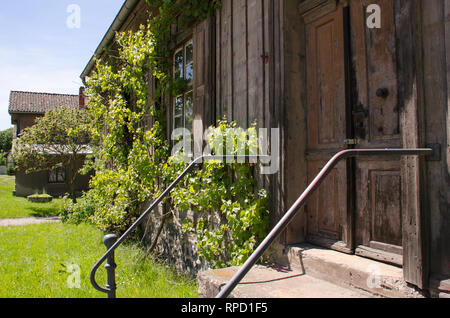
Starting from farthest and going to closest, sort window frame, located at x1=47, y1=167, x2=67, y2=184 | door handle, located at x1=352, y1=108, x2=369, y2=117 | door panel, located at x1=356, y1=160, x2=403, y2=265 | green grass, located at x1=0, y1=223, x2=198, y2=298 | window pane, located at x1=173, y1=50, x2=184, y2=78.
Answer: window frame, located at x1=47, y1=167, x2=67, y2=184
window pane, located at x1=173, y1=50, x2=184, y2=78
green grass, located at x1=0, y1=223, x2=198, y2=298
door handle, located at x1=352, y1=108, x2=369, y2=117
door panel, located at x1=356, y1=160, x2=403, y2=265

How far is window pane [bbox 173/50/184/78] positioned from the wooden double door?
2843 millimetres

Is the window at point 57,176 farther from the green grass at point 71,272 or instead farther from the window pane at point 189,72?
the window pane at point 189,72

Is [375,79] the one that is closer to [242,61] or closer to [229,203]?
[242,61]

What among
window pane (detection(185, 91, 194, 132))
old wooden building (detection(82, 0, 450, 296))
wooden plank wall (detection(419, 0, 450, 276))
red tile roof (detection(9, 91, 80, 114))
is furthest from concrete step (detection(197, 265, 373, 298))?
red tile roof (detection(9, 91, 80, 114))

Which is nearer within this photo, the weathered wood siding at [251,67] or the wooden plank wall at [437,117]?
the wooden plank wall at [437,117]

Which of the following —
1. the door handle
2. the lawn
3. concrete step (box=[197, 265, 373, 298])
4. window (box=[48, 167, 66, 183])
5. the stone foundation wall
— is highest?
the door handle

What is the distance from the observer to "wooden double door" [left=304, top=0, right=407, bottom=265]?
2568 millimetres

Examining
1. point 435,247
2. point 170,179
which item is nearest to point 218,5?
point 170,179

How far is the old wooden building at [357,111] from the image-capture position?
212cm

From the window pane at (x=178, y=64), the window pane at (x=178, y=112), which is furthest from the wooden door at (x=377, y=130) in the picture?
the window pane at (x=178, y=64)

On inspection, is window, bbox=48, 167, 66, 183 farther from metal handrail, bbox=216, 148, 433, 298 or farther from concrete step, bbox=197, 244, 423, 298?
metal handrail, bbox=216, 148, 433, 298

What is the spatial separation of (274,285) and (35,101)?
28359 mm

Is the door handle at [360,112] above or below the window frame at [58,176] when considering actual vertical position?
above

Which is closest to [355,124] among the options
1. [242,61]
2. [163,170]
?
[242,61]
